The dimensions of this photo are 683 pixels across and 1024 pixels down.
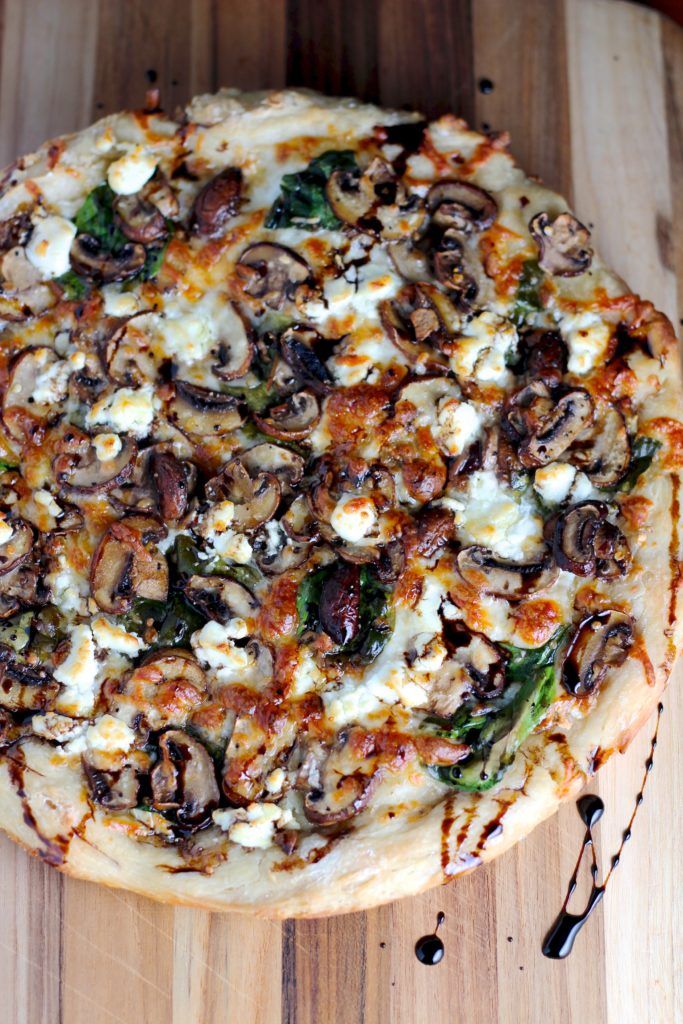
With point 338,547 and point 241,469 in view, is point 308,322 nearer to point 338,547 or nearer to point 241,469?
point 241,469

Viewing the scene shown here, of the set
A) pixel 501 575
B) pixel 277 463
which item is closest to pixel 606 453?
pixel 501 575

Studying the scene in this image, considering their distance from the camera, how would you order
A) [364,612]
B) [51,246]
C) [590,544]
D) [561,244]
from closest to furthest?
[590,544] → [364,612] → [561,244] → [51,246]

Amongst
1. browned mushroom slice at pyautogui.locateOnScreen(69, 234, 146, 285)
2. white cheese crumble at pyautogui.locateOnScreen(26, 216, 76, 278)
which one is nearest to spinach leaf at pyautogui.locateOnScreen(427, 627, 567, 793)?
browned mushroom slice at pyautogui.locateOnScreen(69, 234, 146, 285)

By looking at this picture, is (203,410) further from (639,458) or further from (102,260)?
(639,458)

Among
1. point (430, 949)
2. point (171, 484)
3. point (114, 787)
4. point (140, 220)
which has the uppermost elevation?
point (140, 220)

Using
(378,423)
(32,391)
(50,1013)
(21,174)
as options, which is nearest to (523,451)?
(378,423)

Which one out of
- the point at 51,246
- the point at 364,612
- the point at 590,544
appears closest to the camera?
the point at 590,544

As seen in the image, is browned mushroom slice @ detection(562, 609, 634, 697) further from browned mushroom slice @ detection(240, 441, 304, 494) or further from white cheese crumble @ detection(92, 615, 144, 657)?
white cheese crumble @ detection(92, 615, 144, 657)
